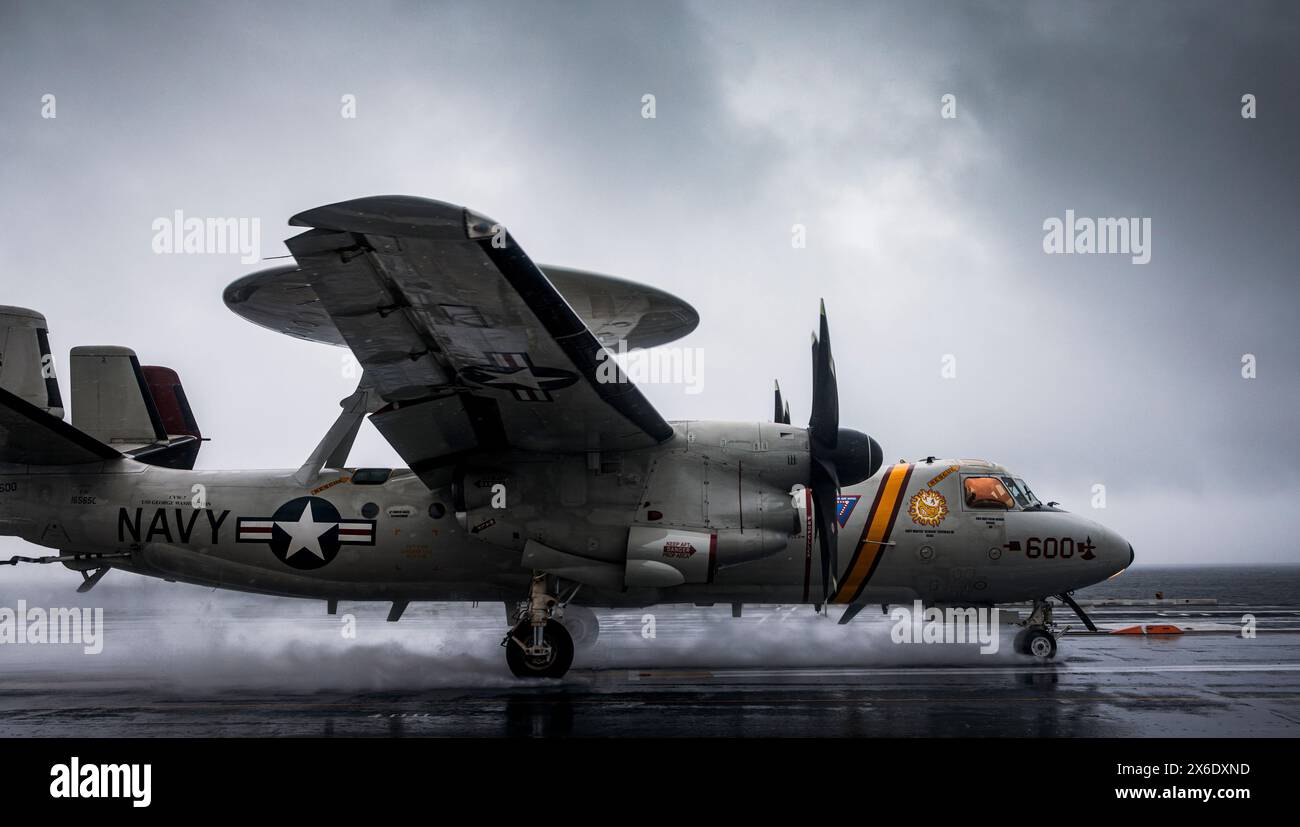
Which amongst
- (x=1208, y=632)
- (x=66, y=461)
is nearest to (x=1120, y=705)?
(x=1208, y=632)

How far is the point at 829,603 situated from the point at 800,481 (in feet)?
8.04

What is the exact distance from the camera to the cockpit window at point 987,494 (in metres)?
14.4

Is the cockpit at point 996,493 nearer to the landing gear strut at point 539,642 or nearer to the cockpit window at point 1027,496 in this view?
the cockpit window at point 1027,496

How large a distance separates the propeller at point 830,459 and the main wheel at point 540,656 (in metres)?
3.88

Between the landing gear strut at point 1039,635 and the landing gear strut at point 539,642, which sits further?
the landing gear strut at point 1039,635

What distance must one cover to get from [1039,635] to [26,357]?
56.2 feet

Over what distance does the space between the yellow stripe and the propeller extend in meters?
1.17

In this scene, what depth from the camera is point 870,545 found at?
1395 centimetres

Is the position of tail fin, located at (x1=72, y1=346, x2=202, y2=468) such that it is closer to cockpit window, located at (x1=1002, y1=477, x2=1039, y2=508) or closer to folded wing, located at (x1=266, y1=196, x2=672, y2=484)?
folded wing, located at (x1=266, y1=196, x2=672, y2=484)

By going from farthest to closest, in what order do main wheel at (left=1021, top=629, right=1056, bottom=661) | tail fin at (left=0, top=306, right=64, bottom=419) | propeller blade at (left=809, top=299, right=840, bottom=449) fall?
main wheel at (left=1021, top=629, right=1056, bottom=661) → tail fin at (left=0, top=306, right=64, bottom=419) → propeller blade at (left=809, top=299, right=840, bottom=449)

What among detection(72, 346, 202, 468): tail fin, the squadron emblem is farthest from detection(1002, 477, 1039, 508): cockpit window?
detection(72, 346, 202, 468): tail fin

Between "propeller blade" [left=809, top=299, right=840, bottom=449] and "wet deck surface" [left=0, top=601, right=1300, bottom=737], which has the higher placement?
"propeller blade" [left=809, top=299, right=840, bottom=449]

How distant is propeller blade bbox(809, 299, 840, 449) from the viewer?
1222 centimetres

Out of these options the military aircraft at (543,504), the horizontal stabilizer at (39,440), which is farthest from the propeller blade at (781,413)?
the horizontal stabilizer at (39,440)
